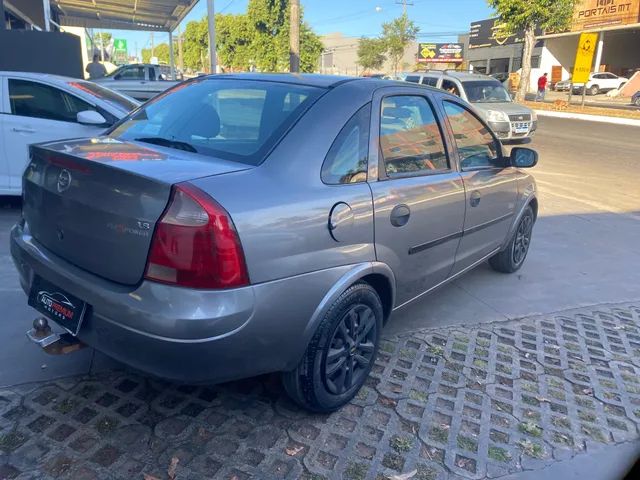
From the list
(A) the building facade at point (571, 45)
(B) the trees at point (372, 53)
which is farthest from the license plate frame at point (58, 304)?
(B) the trees at point (372, 53)

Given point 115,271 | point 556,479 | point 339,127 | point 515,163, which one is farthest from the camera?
point 515,163

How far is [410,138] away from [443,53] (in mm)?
64156

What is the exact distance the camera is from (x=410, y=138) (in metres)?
3.32

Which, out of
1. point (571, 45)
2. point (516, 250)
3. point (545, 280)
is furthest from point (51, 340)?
point (571, 45)

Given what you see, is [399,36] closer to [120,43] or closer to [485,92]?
[120,43]

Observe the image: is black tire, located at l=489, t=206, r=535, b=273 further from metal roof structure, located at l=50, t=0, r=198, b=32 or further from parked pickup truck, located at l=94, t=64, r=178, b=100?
metal roof structure, located at l=50, t=0, r=198, b=32

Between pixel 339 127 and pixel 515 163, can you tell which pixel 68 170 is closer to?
pixel 339 127

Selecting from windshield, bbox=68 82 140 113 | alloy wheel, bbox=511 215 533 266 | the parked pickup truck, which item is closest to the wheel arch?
alloy wheel, bbox=511 215 533 266

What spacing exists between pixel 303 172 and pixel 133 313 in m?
0.97

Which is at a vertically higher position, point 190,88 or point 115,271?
point 190,88

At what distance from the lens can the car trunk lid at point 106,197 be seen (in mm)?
2238

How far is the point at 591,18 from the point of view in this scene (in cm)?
4097

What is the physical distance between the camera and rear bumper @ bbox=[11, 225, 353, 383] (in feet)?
7.12

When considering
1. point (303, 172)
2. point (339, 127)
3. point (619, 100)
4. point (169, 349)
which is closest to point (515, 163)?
point (339, 127)
